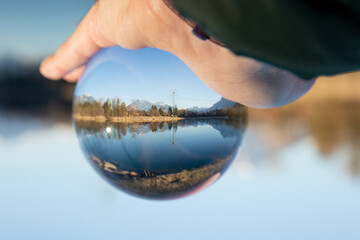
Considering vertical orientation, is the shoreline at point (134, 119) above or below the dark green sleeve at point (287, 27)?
below

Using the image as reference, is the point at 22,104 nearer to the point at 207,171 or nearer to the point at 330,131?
the point at 330,131

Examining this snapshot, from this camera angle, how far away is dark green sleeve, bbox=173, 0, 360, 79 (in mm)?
196

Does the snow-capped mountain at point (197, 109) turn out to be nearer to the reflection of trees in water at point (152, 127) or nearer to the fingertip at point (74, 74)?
the reflection of trees in water at point (152, 127)

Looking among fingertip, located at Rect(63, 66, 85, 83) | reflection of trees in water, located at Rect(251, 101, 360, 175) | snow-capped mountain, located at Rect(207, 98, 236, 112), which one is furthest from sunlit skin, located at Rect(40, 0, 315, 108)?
reflection of trees in water, located at Rect(251, 101, 360, 175)

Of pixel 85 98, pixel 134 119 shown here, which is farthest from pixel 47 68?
pixel 134 119

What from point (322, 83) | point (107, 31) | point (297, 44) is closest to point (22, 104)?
point (322, 83)

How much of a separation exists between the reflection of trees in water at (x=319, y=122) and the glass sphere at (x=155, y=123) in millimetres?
2104

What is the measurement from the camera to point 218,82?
366 mm

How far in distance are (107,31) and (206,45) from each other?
0.17 m

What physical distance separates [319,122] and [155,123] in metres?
2.74

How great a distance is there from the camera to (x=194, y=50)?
0.33 metres

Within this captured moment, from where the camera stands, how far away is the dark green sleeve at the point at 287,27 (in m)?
0.20

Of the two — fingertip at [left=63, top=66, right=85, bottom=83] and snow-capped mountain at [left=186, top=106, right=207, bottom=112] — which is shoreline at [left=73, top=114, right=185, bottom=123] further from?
fingertip at [left=63, top=66, right=85, bottom=83]

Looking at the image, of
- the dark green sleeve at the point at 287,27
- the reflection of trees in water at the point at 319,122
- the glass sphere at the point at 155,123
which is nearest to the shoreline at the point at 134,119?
the glass sphere at the point at 155,123
